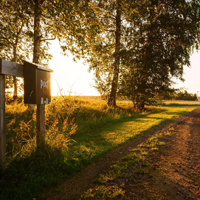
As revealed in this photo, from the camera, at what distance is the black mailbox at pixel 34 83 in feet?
12.9

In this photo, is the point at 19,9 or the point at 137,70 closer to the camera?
the point at 19,9

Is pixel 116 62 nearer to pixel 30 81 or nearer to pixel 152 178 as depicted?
pixel 30 81

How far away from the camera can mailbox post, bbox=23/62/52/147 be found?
12.9ft

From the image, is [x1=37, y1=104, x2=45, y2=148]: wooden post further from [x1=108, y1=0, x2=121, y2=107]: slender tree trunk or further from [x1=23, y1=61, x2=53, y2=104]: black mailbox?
[x1=108, y1=0, x2=121, y2=107]: slender tree trunk

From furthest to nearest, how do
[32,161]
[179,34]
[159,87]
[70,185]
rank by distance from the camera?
[159,87] → [179,34] → [32,161] → [70,185]

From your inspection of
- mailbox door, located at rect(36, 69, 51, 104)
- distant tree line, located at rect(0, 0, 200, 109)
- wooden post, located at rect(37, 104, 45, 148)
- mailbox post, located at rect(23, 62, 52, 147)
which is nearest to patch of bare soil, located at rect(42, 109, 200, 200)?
wooden post, located at rect(37, 104, 45, 148)

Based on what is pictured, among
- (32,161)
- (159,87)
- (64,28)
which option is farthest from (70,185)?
(159,87)

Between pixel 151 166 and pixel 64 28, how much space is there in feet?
22.5

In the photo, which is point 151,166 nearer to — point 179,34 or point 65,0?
point 65,0

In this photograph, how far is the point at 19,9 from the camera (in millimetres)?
8039

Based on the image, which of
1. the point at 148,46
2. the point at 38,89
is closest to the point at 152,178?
the point at 38,89

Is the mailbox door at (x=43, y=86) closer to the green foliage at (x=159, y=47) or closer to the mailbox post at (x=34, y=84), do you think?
the mailbox post at (x=34, y=84)

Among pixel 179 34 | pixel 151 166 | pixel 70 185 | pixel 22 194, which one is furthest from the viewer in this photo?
pixel 179 34

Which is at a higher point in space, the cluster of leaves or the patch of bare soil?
the cluster of leaves
